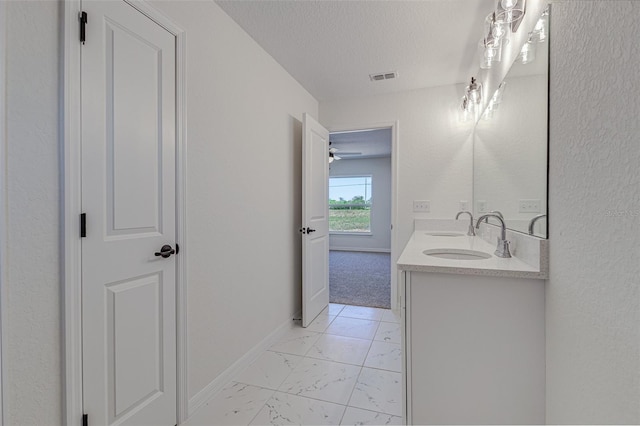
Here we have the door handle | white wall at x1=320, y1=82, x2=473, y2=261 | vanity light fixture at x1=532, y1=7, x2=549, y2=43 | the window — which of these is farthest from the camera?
the window

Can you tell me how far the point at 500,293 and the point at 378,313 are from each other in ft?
6.68

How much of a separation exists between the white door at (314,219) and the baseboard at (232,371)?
37cm

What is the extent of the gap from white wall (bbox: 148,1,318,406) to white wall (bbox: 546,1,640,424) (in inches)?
65.7

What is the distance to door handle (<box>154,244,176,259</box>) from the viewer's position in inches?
54.8

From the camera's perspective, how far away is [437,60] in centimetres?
246

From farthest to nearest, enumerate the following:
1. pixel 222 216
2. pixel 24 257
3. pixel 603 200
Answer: pixel 222 216 → pixel 24 257 → pixel 603 200

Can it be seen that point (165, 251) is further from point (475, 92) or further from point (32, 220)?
point (475, 92)

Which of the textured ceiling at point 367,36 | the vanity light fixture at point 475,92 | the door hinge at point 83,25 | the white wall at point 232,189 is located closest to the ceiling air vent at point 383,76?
the textured ceiling at point 367,36

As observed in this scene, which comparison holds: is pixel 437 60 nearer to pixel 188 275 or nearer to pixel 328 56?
pixel 328 56

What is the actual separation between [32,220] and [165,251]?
0.53 meters

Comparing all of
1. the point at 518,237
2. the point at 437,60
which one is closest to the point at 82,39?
the point at 518,237

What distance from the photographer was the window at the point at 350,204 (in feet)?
24.7

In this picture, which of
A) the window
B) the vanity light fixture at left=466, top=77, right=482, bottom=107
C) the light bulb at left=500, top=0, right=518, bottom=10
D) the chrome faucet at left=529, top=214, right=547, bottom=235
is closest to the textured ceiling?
the vanity light fixture at left=466, top=77, right=482, bottom=107

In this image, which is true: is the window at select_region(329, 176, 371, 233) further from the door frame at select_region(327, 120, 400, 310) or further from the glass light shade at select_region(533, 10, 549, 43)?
the glass light shade at select_region(533, 10, 549, 43)
